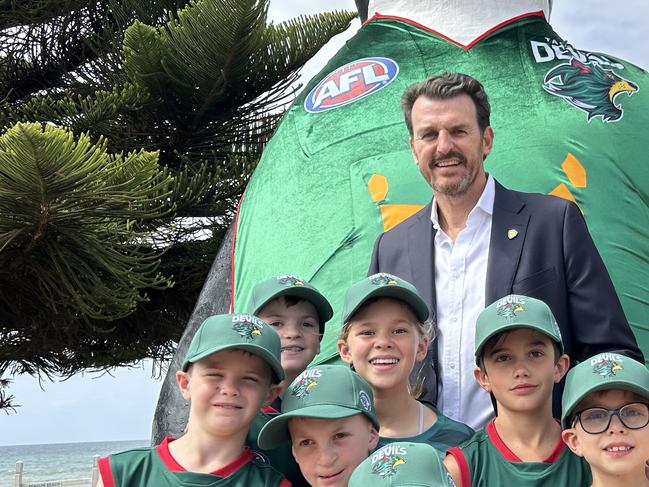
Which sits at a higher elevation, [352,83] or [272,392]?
[352,83]

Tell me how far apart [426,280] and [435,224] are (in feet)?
0.53

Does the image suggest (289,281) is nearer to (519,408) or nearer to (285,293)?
(285,293)

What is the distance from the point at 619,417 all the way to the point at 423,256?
3.02 ft

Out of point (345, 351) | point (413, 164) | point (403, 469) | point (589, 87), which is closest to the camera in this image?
point (403, 469)

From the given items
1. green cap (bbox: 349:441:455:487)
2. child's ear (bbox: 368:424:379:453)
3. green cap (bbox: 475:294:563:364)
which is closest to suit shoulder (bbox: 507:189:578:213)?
green cap (bbox: 475:294:563:364)

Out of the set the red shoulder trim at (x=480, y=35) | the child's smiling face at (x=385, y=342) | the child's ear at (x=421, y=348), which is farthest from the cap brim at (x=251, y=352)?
the red shoulder trim at (x=480, y=35)

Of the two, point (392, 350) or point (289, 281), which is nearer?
point (392, 350)

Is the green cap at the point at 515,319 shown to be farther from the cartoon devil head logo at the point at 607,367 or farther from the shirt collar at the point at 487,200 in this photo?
the shirt collar at the point at 487,200

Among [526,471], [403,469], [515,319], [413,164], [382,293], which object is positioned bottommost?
[526,471]

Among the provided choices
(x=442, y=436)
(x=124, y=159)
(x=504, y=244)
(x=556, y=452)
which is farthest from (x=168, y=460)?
(x=124, y=159)

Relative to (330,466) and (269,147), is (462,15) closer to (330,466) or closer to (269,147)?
(269,147)

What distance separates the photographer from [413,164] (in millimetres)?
3654

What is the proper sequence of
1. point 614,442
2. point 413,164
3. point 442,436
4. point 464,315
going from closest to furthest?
point 614,442, point 442,436, point 464,315, point 413,164

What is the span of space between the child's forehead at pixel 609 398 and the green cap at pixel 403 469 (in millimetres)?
459
